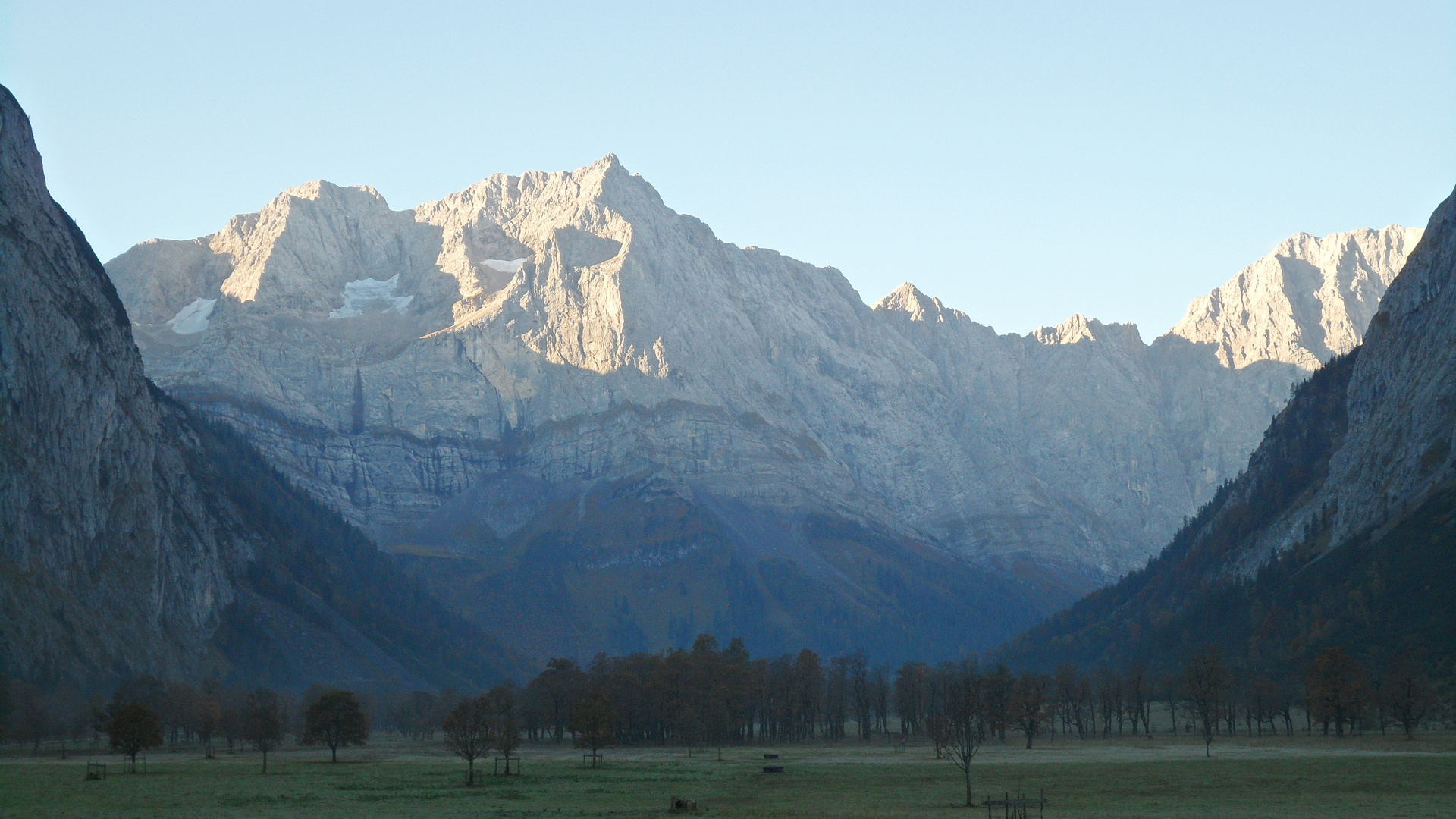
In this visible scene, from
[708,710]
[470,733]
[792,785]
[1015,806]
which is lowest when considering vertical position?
[792,785]

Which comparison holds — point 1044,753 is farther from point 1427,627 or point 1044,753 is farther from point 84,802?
point 84,802

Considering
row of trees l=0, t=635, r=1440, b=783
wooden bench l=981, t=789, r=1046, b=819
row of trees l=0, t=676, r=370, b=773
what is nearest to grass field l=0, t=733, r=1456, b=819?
wooden bench l=981, t=789, r=1046, b=819

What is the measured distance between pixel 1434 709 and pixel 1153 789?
8404 cm

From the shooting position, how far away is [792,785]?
105688mm

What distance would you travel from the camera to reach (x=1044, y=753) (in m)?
145

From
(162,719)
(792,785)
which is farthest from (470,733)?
(162,719)

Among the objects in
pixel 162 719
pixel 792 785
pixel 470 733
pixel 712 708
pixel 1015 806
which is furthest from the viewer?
pixel 162 719

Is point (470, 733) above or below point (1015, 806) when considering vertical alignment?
above

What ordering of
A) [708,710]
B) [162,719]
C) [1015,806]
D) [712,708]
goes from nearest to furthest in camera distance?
[1015,806]
[712,708]
[708,710]
[162,719]

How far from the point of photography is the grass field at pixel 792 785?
80.3 meters

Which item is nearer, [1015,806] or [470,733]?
[1015,806]

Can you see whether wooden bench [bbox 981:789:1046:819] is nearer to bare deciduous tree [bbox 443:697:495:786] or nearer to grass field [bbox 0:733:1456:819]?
grass field [bbox 0:733:1456:819]

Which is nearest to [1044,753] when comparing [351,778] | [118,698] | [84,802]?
[351,778]

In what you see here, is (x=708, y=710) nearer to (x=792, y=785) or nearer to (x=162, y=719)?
(x=792, y=785)
